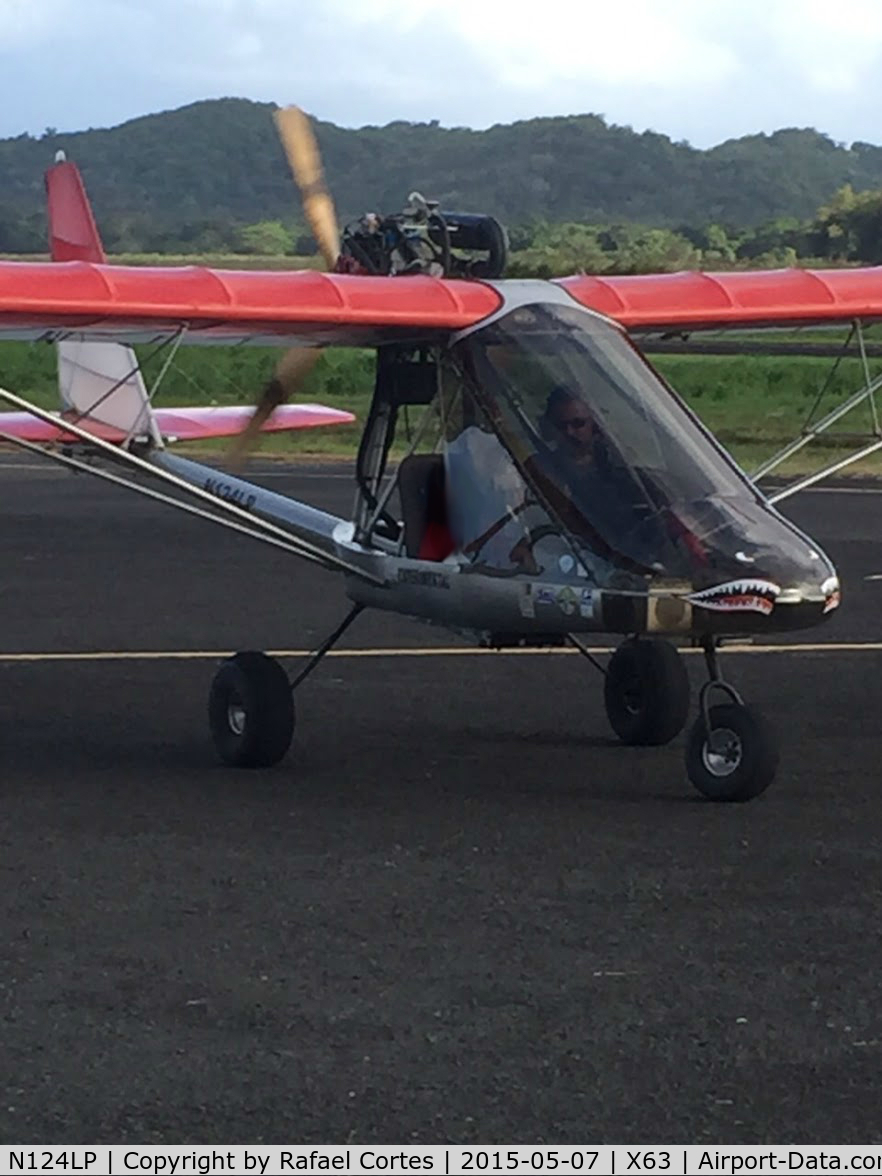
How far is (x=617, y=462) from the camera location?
11.0 metres

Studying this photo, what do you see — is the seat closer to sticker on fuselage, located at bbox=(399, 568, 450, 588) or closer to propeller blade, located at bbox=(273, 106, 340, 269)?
sticker on fuselage, located at bbox=(399, 568, 450, 588)

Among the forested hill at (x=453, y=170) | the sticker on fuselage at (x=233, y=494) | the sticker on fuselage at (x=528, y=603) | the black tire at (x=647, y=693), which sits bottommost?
the black tire at (x=647, y=693)

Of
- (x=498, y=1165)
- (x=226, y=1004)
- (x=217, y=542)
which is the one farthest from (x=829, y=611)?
(x=217, y=542)

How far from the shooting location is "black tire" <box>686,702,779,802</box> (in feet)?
34.9

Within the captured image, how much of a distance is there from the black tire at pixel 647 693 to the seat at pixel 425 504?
149cm

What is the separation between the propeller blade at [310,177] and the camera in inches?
541

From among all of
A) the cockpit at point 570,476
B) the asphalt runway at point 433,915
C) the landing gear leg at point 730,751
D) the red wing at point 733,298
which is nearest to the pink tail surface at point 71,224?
the asphalt runway at point 433,915

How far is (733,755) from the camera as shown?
1076 centimetres

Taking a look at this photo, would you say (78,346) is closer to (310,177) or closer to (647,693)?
(310,177)

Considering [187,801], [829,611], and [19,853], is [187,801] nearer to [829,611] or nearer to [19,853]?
[19,853]

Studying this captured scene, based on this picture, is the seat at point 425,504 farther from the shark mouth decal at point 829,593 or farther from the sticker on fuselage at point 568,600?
the shark mouth decal at point 829,593

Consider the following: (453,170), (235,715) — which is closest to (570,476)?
(235,715)

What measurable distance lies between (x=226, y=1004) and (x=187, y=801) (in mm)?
3602

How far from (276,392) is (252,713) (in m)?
2.11
